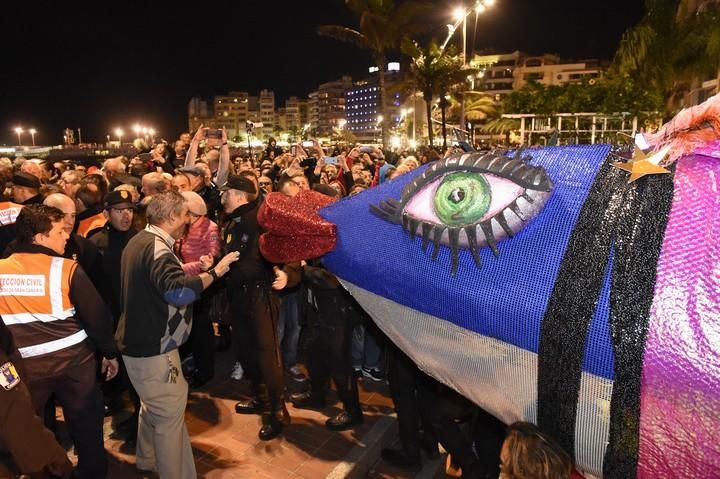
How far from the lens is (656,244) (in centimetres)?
120

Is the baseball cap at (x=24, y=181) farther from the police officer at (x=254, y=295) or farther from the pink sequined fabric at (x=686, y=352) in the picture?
the pink sequined fabric at (x=686, y=352)

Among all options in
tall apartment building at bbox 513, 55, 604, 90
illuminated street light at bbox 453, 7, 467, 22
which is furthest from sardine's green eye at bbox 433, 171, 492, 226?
tall apartment building at bbox 513, 55, 604, 90

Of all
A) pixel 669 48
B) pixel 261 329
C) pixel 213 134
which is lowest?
pixel 261 329

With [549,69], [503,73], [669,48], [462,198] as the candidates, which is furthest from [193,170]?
[503,73]

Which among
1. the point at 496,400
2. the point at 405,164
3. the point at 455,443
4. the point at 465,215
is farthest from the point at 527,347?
the point at 405,164

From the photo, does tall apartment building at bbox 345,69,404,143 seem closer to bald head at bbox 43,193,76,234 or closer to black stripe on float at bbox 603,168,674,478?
bald head at bbox 43,193,76,234

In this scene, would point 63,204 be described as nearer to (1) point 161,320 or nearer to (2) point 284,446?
(1) point 161,320

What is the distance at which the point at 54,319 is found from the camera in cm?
329

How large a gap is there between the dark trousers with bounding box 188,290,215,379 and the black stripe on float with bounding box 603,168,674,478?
473 cm

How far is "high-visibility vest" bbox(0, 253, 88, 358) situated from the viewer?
3.19 meters

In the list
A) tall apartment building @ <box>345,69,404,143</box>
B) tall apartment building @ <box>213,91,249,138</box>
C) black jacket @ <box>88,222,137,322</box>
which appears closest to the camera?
black jacket @ <box>88,222,137,322</box>

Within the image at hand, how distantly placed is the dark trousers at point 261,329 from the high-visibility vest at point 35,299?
1.39 m

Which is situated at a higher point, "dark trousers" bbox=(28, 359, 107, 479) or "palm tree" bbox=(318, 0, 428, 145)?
"palm tree" bbox=(318, 0, 428, 145)

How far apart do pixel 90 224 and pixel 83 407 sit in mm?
2428
